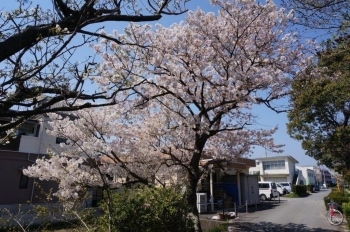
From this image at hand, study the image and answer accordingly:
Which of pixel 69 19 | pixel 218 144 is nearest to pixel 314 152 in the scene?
pixel 218 144

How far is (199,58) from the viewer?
8.49m

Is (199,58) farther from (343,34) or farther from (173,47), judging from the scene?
(343,34)

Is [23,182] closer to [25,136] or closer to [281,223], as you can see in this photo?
[25,136]

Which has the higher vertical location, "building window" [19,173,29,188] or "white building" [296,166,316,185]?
"white building" [296,166,316,185]

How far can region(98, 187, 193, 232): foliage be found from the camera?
5.18 meters

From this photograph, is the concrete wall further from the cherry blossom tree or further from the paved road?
the paved road

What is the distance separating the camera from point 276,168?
4738cm

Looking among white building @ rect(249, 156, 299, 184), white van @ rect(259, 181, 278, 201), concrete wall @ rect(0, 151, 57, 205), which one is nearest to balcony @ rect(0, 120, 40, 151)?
concrete wall @ rect(0, 151, 57, 205)

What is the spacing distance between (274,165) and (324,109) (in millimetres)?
33809

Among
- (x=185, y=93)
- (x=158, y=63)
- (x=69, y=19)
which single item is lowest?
(x=69, y=19)

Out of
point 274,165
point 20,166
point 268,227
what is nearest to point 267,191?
point 268,227

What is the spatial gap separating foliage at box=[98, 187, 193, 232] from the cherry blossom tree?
2.05m

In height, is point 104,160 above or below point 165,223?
above

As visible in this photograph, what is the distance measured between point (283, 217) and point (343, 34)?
10.7 meters
